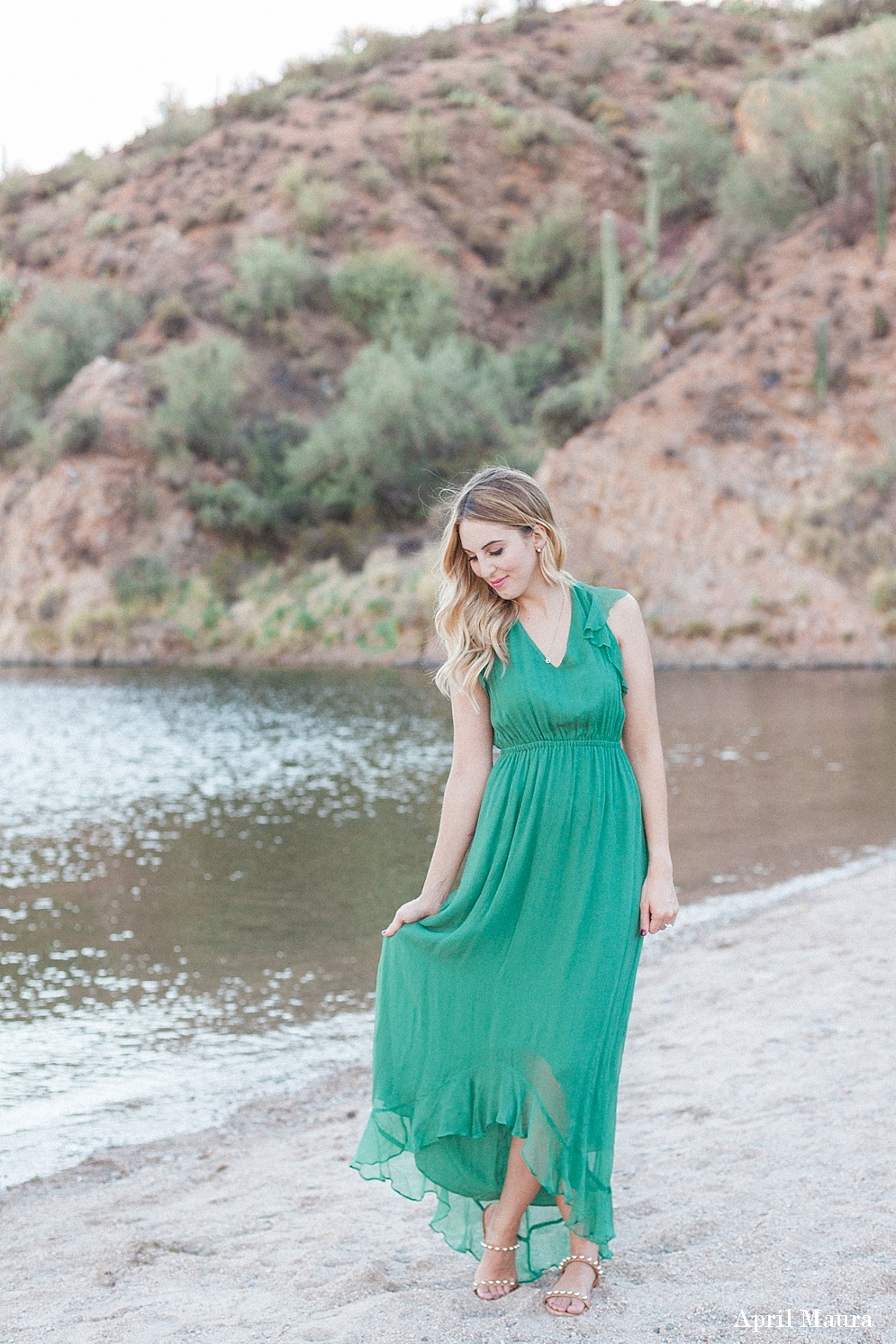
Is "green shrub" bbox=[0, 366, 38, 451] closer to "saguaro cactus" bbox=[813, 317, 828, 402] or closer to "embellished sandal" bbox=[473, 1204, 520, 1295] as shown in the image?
"saguaro cactus" bbox=[813, 317, 828, 402]

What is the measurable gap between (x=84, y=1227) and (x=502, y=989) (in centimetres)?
184

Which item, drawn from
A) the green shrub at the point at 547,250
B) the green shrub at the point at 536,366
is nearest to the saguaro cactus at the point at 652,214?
the green shrub at the point at 536,366

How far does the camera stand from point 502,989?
2674 mm

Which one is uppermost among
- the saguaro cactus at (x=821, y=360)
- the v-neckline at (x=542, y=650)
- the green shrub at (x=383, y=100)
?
the green shrub at (x=383, y=100)

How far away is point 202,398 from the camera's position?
3781 cm

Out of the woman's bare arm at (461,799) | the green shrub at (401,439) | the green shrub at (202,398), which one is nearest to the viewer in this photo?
the woman's bare arm at (461,799)

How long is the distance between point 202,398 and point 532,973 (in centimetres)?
3717

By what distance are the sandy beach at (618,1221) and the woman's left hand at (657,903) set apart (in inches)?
31.7

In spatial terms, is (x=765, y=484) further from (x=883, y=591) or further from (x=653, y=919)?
(x=653, y=919)

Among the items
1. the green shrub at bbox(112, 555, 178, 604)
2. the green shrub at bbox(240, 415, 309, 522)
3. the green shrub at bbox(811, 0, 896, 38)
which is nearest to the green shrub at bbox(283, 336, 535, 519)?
the green shrub at bbox(240, 415, 309, 522)

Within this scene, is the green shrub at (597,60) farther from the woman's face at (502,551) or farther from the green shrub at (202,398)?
the woman's face at (502,551)

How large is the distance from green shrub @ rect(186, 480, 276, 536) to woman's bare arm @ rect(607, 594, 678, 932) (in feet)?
112

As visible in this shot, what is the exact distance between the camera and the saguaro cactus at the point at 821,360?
2984 centimetres

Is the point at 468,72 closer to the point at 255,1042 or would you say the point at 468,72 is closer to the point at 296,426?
the point at 296,426
